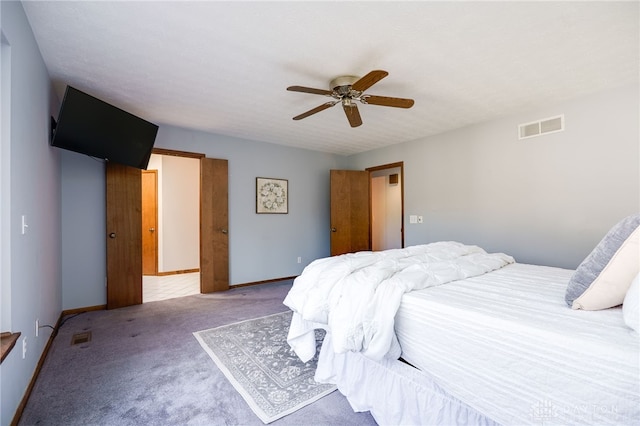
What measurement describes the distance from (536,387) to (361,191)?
4639mm

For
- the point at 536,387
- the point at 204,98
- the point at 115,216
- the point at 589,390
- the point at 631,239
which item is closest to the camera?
the point at 589,390

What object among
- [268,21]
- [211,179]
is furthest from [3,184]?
[211,179]

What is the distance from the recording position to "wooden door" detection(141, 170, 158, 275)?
570 cm

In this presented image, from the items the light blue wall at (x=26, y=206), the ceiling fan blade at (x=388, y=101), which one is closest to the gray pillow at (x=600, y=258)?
the ceiling fan blade at (x=388, y=101)

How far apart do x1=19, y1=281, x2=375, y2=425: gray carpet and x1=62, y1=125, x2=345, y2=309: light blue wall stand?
0.73 metres

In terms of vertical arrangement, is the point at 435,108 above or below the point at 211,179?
above

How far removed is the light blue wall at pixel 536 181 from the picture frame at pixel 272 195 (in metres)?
2.18

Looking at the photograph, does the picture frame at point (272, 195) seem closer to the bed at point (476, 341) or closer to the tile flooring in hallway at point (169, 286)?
the tile flooring in hallway at point (169, 286)

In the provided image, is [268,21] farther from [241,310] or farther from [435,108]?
[241,310]

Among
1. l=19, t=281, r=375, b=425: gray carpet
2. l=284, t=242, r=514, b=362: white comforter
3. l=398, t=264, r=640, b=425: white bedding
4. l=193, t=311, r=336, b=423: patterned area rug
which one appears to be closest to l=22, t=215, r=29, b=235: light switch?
l=19, t=281, r=375, b=425: gray carpet

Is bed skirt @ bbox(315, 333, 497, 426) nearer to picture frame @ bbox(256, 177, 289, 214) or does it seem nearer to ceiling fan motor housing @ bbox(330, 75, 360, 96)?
ceiling fan motor housing @ bbox(330, 75, 360, 96)

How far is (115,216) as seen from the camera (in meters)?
3.68

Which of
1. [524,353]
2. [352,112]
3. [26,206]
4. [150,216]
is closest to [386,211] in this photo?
[352,112]

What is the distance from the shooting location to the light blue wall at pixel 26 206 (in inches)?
60.8
